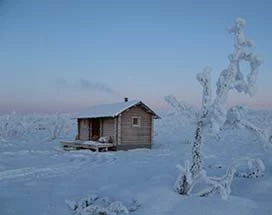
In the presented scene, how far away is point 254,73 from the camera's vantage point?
32.2 ft

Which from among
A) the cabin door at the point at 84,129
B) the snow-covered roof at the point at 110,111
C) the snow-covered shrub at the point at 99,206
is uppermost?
the snow-covered roof at the point at 110,111

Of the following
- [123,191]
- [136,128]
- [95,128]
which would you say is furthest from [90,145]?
[123,191]

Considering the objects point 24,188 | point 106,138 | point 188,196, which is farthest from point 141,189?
point 106,138

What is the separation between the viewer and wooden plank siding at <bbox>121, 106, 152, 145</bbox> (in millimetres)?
26994

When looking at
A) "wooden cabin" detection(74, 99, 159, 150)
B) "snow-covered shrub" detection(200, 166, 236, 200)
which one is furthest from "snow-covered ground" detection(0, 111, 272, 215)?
"wooden cabin" detection(74, 99, 159, 150)

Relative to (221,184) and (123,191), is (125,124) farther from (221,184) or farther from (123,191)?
(221,184)

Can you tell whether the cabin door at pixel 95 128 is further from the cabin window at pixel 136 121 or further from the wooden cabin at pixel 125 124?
the cabin window at pixel 136 121

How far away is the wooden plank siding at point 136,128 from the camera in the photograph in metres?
27.0

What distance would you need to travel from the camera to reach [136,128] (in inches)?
1093

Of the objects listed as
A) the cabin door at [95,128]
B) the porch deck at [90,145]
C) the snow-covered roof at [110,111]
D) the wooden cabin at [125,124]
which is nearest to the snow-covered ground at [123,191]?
the porch deck at [90,145]

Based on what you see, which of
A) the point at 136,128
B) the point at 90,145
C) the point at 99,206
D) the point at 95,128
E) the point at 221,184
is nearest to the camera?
the point at 99,206

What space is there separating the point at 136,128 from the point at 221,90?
18.0m

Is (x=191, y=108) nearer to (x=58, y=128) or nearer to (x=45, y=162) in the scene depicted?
(x=45, y=162)

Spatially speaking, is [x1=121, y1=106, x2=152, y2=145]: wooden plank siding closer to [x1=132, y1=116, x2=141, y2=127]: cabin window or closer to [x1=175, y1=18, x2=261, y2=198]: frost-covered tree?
[x1=132, y1=116, x2=141, y2=127]: cabin window
